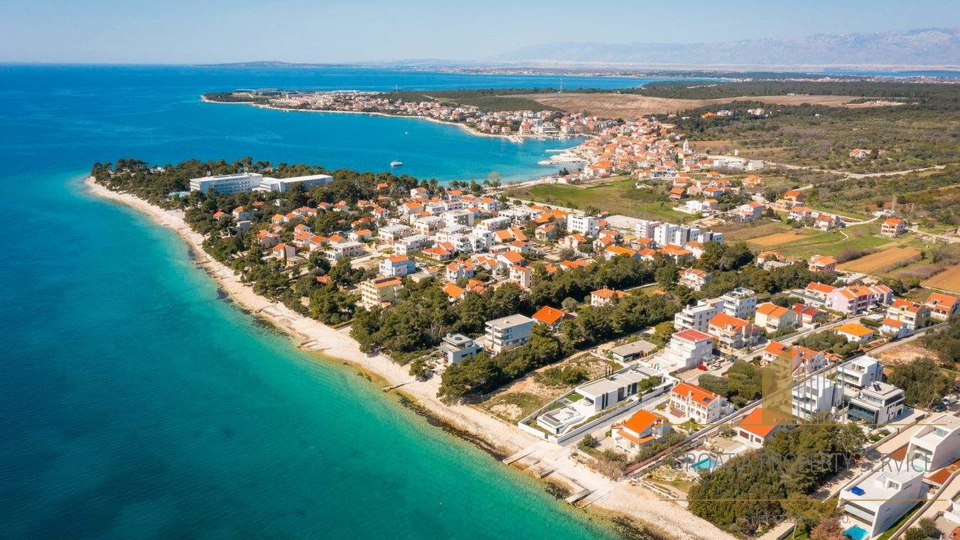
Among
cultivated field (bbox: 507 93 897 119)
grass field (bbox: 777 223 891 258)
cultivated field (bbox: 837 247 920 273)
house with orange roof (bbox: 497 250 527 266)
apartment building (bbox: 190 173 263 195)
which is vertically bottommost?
cultivated field (bbox: 837 247 920 273)

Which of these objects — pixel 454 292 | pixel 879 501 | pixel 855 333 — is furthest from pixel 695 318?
pixel 879 501

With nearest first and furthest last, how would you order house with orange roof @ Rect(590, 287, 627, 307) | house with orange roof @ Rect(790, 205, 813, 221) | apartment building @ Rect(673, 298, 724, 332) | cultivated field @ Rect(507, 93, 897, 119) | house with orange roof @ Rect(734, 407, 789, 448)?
house with orange roof @ Rect(734, 407, 789, 448), apartment building @ Rect(673, 298, 724, 332), house with orange roof @ Rect(590, 287, 627, 307), house with orange roof @ Rect(790, 205, 813, 221), cultivated field @ Rect(507, 93, 897, 119)

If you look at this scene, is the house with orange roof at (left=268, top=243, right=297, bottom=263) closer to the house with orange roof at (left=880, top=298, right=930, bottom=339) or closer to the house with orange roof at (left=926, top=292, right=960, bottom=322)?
the house with orange roof at (left=880, top=298, right=930, bottom=339)

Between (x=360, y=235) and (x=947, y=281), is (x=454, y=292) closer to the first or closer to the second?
(x=360, y=235)

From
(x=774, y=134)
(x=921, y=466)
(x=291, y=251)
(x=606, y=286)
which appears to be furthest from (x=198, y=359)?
(x=774, y=134)

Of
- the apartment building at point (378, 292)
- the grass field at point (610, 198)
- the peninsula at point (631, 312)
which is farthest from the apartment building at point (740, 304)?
the grass field at point (610, 198)

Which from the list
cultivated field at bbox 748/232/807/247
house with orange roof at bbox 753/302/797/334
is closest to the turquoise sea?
house with orange roof at bbox 753/302/797/334

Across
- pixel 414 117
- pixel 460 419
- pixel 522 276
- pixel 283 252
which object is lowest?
pixel 460 419
